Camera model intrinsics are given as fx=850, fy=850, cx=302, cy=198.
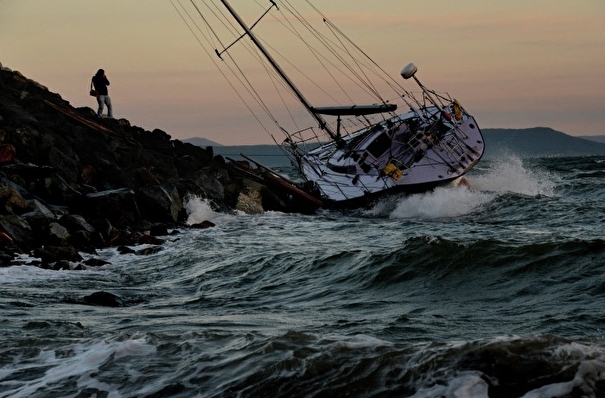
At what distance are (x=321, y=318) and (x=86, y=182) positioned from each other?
49.4ft

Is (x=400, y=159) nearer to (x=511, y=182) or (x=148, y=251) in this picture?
(x=511, y=182)

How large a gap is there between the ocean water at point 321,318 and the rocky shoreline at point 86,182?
3.75 feet

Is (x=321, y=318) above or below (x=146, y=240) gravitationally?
below

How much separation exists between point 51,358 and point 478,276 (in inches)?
309

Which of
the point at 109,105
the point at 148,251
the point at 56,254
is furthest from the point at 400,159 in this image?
the point at 56,254

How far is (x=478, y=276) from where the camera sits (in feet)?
46.8

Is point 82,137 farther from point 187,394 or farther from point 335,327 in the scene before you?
point 187,394

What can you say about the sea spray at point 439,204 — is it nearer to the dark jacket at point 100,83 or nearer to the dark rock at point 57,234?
the dark jacket at point 100,83

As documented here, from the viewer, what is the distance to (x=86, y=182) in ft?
80.5

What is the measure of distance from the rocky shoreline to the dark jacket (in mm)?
946

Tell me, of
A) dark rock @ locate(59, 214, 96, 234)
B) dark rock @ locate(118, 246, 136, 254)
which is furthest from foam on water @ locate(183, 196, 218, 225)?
dark rock @ locate(118, 246, 136, 254)

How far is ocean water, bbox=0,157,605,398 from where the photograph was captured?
728 centimetres

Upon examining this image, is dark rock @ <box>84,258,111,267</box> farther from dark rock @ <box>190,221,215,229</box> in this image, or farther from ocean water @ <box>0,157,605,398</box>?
dark rock @ <box>190,221,215,229</box>

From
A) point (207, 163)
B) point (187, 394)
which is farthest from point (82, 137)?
point (187, 394)
